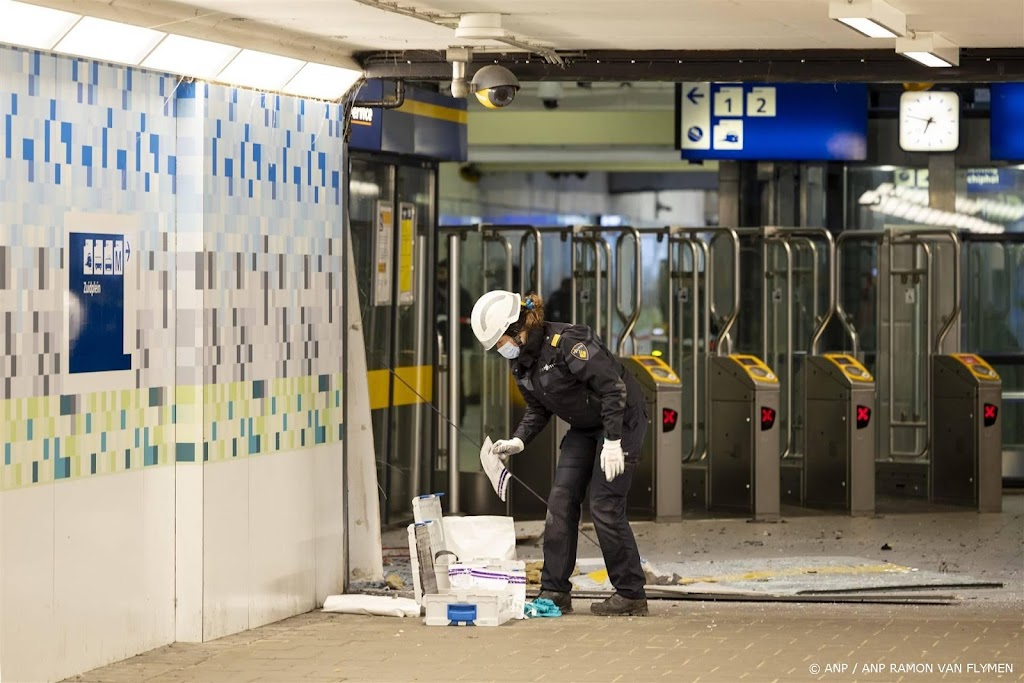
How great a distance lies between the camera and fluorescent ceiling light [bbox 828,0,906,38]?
712 cm

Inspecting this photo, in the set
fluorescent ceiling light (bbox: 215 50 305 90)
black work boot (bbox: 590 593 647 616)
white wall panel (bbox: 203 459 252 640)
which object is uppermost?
fluorescent ceiling light (bbox: 215 50 305 90)

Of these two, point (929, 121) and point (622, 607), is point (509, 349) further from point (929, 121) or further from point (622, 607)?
point (929, 121)

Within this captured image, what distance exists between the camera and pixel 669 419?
12914 millimetres

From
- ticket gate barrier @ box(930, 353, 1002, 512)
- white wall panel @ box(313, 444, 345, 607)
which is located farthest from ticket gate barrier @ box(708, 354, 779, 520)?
white wall panel @ box(313, 444, 345, 607)

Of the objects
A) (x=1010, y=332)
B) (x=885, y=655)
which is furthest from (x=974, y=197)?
(x=885, y=655)

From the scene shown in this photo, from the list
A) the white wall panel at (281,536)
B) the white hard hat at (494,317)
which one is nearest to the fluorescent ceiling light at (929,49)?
the white hard hat at (494,317)

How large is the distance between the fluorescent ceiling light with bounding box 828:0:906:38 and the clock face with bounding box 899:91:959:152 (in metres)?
8.05

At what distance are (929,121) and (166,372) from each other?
9.67 m

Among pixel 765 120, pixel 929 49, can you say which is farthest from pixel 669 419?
pixel 929 49

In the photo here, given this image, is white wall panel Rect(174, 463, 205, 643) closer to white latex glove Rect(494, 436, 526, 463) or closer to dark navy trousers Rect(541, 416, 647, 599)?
white latex glove Rect(494, 436, 526, 463)

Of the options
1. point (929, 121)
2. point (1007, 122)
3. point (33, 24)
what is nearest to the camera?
point (33, 24)

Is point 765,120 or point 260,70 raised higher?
point 765,120

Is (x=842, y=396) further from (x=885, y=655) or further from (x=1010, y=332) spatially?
(x=885, y=655)

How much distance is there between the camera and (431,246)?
1279 centimetres
